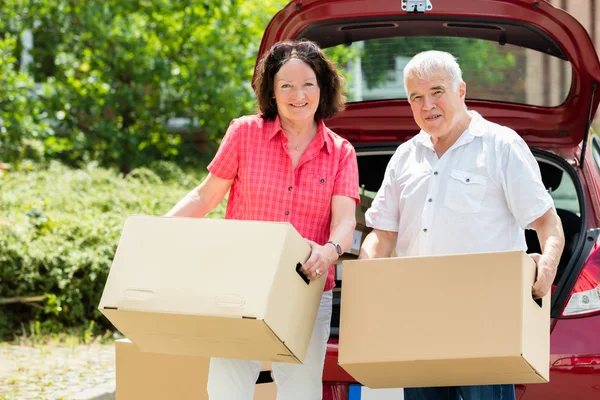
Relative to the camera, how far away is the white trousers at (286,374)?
3.03m

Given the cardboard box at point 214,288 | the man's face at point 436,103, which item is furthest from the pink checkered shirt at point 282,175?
the man's face at point 436,103

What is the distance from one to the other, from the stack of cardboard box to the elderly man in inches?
14.7

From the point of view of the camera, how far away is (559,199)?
574 centimetres

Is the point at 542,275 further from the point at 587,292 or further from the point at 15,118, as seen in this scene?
the point at 15,118

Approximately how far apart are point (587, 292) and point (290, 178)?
1144 millimetres

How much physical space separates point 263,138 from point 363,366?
0.88 meters

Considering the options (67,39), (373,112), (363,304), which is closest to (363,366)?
(363,304)

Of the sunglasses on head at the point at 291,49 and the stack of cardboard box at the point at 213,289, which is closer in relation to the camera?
the stack of cardboard box at the point at 213,289

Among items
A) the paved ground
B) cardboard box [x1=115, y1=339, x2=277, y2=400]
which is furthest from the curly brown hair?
the paved ground

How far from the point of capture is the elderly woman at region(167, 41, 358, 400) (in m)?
3.10

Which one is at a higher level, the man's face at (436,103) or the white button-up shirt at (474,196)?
the man's face at (436,103)

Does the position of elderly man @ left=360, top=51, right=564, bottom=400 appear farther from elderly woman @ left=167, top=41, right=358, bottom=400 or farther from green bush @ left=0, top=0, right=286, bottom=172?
Answer: green bush @ left=0, top=0, right=286, bottom=172

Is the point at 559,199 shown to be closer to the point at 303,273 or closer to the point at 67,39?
Result: the point at 303,273

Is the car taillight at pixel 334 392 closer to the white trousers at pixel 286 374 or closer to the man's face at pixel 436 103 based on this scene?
the white trousers at pixel 286 374
